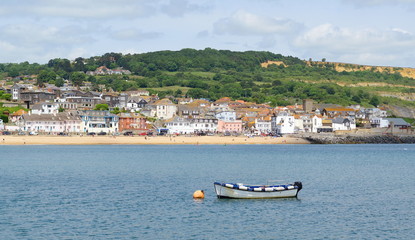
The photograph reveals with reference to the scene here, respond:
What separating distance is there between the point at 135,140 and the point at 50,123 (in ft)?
67.2

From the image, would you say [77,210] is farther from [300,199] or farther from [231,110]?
[231,110]

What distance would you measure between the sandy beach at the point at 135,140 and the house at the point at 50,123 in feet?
30.4

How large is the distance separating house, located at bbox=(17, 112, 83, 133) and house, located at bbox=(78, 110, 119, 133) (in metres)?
1.41

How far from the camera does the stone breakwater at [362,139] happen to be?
12681cm

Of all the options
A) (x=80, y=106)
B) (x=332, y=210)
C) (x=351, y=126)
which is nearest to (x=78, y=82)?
(x=80, y=106)

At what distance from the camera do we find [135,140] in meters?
113

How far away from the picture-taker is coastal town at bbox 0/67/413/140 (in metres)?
125

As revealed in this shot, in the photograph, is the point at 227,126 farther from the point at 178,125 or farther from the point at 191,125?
the point at 178,125

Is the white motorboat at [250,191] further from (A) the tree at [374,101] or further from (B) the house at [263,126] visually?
(A) the tree at [374,101]

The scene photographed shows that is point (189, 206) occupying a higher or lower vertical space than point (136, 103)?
lower

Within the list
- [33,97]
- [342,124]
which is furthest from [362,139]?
[33,97]

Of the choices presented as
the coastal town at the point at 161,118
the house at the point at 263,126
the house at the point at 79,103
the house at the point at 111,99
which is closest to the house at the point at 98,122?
the coastal town at the point at 161,118

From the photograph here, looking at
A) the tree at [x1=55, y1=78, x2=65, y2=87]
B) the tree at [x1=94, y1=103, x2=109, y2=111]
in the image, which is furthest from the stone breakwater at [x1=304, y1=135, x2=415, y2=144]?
the tree at [x1=55, y1=78, x2=65, y2=87]

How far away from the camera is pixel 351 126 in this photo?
5566 inches
